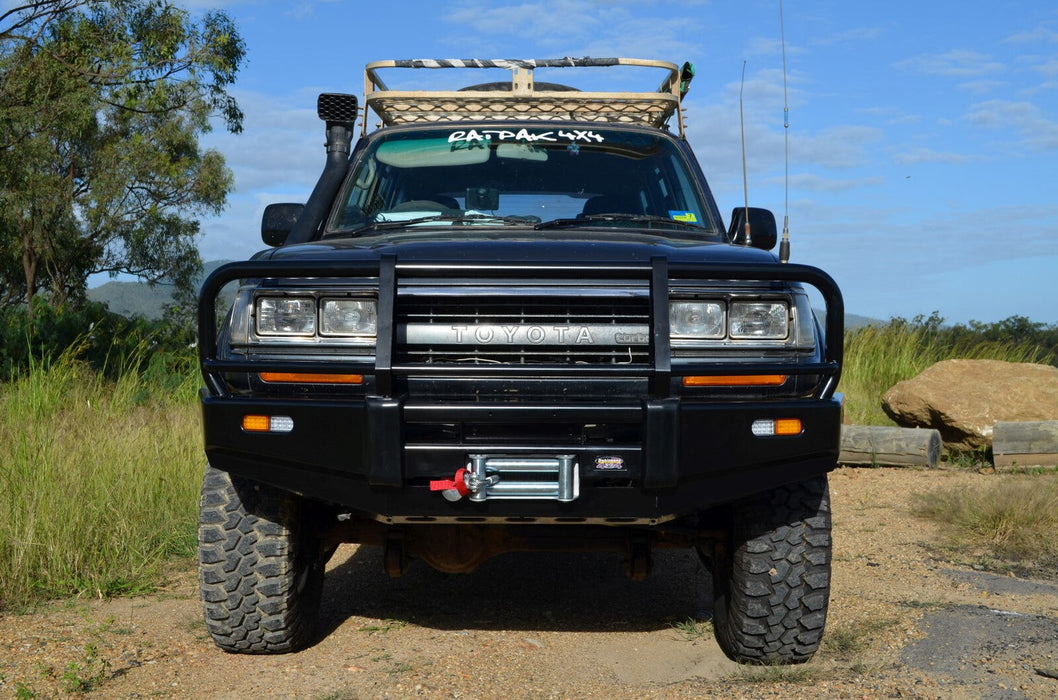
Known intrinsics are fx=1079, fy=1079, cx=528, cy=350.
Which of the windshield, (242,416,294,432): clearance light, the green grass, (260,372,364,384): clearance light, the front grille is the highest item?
the windshield

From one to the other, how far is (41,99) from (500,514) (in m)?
8.82

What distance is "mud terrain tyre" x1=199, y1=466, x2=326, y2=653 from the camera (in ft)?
12.3

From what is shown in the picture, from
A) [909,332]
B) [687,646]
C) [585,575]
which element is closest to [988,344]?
[909,332]

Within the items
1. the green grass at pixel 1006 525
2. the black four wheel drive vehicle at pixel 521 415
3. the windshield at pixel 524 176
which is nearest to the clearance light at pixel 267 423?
the black four wheel drive vehicle at pixel 521 415

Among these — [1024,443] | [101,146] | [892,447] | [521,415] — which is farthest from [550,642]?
[101,146]

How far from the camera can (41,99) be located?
33.7 feet

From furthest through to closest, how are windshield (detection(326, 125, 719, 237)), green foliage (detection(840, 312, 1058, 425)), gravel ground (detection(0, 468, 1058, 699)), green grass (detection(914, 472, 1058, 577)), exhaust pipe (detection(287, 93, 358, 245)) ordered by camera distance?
green foliage (detection(840, 312, 1058, 425))
green grass (detection(914, 472, 1058, 577))
windshield (detection(326, 125, 719, 237))
exhaust pipe (detection(287, 93, 358, 245))
gravel ground (detection(0, 468, 1058, 699))

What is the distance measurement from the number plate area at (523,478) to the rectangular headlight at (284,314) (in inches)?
28.1

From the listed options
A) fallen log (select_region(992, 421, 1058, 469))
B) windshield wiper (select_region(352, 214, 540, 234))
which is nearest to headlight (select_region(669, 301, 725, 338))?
windshield wiper (select_region(352, 214, 540, 234))

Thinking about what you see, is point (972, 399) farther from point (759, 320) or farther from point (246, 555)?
point (246, 555)

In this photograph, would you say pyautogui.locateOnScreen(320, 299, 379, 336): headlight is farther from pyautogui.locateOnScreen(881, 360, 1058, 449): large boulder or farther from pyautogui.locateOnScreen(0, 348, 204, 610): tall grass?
pyautogui.locateOnScreen(881, 360, 1058, 449): large boulder

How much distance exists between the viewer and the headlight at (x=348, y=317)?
3.41 metres

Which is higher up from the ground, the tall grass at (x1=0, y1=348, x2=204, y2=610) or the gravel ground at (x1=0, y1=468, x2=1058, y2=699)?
the tall grass at (x1=0, y1=348, x2=204, y2=610)

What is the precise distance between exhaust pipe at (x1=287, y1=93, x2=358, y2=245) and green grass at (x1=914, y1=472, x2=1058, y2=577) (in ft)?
12.1
